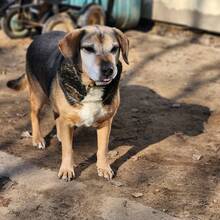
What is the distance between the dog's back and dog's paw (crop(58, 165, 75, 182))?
0.68 meters

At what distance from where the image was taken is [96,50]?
4.11 metres

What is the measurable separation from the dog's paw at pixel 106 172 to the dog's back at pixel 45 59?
82cm

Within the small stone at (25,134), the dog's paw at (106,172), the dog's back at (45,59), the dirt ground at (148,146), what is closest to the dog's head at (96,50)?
the dog's back at (45,59)

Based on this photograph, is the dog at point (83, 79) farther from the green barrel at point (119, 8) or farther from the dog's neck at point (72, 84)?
the green barrel at point (119, 8)

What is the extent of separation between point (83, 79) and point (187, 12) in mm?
5406

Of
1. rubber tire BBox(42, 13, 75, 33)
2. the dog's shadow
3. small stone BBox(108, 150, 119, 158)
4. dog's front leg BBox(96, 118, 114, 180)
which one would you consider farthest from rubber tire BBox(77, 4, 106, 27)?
dog's front leg BBox(96, 118, 114, 180)

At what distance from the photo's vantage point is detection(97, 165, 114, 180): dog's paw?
4.66 meters

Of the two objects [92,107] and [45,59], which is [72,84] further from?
[45,59]

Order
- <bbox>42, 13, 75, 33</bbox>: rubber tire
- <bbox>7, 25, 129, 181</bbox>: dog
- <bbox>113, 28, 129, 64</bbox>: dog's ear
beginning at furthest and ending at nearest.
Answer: <bbox>42, 13, 75, 33</bbox>: rubber tire < <bbox>113, 28, 129, 64</bbox>: dog's ear < <bbox>7, 25, 129, 181</bbox>: dog

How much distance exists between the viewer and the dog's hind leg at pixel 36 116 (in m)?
5.18

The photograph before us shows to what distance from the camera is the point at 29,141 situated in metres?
5.41

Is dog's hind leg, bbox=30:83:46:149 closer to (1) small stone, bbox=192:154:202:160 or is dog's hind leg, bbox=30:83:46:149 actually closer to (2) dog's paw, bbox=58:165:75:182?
(2) dog's paw, bbox=58:165:75:182

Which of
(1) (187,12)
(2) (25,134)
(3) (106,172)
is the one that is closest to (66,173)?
(3) (106,172)

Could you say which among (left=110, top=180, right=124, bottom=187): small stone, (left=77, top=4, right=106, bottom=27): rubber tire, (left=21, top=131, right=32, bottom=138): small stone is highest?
(left=110, top=180, right=124, bottom=187): small stone
